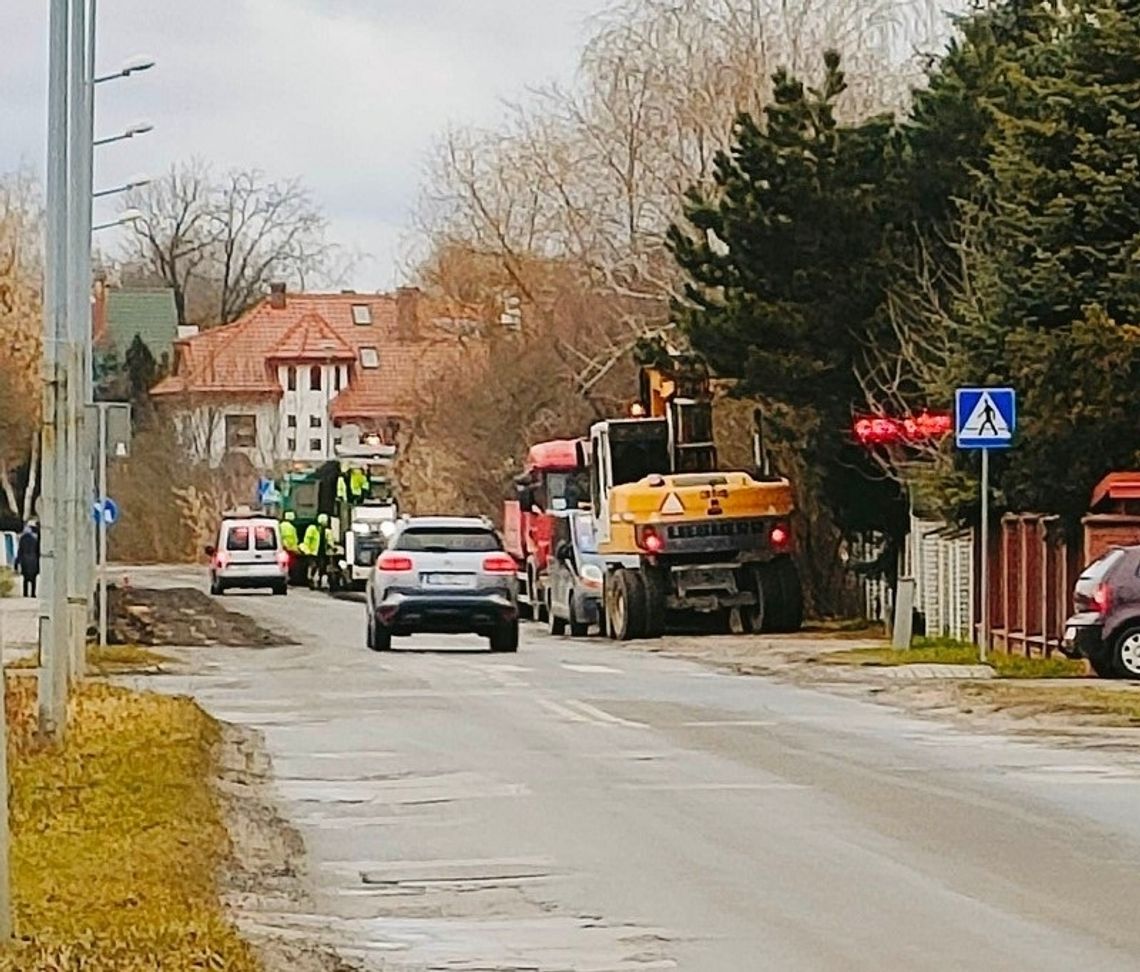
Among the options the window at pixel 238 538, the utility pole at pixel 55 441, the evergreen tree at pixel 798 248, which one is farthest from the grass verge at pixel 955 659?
the window at pixel 238 538

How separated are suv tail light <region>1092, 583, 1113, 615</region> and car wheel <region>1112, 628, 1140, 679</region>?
0.96 feet

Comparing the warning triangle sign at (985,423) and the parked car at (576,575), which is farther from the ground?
the warning triangle sign at (985,423)

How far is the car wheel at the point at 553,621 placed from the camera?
46000 mm

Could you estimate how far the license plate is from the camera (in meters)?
35.1

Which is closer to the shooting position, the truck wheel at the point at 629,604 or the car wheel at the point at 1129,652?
the car wheel at the point at 1129,652

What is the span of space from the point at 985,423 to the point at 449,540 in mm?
9452

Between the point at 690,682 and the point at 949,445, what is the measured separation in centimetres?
760

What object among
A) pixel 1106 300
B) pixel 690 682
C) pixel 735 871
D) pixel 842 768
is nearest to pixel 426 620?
pixel 690 682

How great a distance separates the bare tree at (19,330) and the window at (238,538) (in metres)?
4.68

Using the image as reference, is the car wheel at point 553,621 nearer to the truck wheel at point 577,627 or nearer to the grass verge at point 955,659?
the truck wheel at point 577,627

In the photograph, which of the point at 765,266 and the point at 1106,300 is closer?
the point at 1106,300

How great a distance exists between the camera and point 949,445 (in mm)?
35594

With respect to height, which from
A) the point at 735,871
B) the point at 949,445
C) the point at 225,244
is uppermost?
the point at 225,244

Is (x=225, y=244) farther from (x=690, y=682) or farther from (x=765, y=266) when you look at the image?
(x=690, y=682)
